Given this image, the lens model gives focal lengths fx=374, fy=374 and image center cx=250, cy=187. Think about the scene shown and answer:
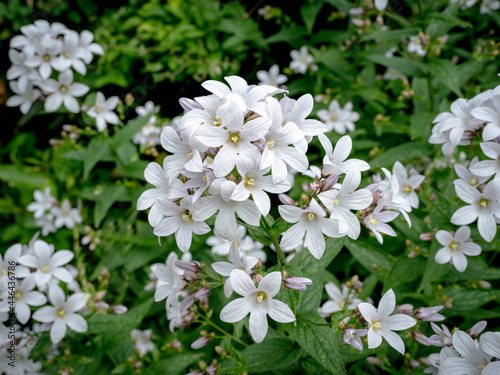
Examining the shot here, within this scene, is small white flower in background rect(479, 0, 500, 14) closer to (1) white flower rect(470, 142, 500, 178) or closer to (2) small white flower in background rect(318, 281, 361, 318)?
(1) white flower rect(470, 142, 500, 178)

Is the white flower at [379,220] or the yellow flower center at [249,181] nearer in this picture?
the yellow flower center at [249,181]

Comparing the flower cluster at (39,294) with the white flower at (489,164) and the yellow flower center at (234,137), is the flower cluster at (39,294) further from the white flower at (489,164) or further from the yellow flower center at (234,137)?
the white flower at (489,164)

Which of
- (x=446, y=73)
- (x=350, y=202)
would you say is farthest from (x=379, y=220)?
(x=446, y=73)

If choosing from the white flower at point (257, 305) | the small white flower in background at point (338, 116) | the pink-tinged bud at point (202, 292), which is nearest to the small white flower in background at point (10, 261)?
the pink-tinged bud at point (202, 292)

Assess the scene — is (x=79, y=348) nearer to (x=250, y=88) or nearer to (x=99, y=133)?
(x=99, y=133)

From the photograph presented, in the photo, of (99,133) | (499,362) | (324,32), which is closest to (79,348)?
(99,133)

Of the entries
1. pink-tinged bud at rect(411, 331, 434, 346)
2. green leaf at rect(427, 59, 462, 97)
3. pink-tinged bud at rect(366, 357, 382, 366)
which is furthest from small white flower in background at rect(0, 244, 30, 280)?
green leaf at rect(427, 59, 462, 97)
